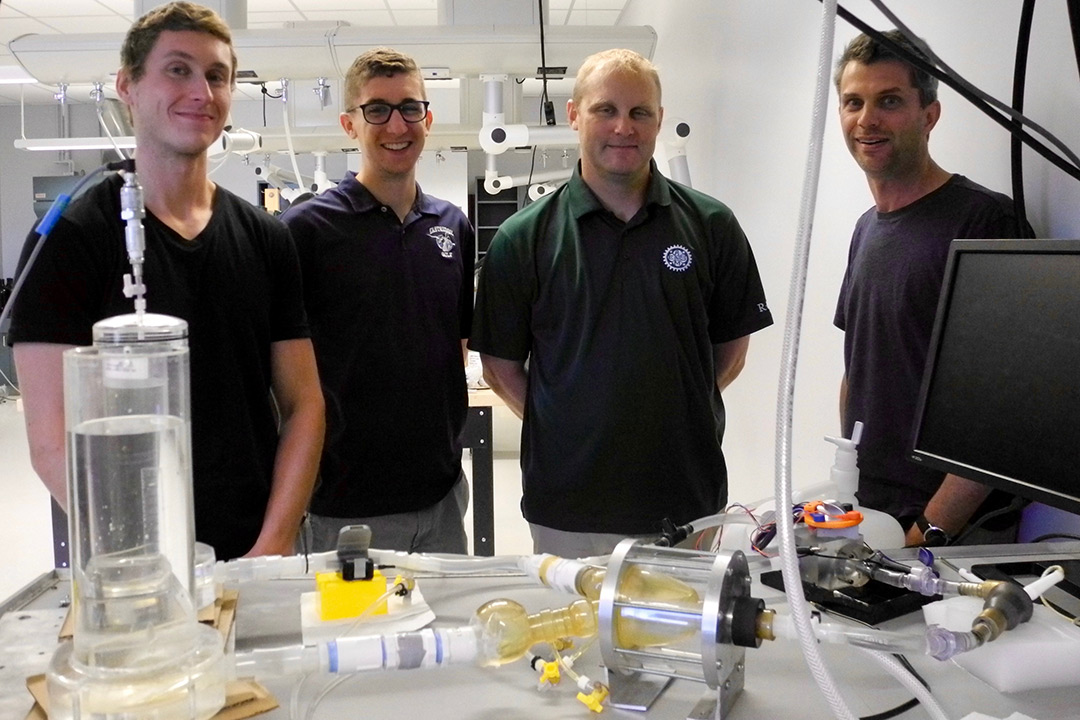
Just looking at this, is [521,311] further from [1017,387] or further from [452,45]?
[452,45]

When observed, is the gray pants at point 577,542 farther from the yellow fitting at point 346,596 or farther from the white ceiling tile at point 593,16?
the white ceiling tile at point 593,16

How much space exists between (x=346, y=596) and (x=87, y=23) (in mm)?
6834

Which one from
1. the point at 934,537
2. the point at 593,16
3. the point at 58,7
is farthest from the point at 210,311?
the point at 58,7

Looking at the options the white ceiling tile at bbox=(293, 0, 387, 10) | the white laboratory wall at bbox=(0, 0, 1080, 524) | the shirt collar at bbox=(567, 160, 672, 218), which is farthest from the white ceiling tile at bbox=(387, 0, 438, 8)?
the shirt collar at bbox=(567, 160, 672, 218)

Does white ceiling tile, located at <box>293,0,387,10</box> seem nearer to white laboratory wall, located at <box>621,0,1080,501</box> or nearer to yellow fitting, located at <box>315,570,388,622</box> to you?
white laboratory wall, located at <box>621,0,1080,501</box>

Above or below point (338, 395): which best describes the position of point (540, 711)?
below

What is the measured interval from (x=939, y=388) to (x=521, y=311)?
0.86 metres

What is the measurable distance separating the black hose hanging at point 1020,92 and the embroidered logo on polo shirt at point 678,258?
0.58 meters

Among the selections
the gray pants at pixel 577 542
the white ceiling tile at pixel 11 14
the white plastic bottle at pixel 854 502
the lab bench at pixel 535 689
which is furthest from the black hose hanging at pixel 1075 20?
the white ceiling tile at pixel 11 14

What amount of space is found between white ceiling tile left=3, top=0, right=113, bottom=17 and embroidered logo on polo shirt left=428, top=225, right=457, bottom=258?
5.13m

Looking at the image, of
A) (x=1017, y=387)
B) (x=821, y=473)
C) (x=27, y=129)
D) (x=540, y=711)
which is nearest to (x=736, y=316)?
(x=821, y=473)

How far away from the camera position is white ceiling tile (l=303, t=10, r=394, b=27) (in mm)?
6000

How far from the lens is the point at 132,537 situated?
0.74 meters

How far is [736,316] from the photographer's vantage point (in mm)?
1820
